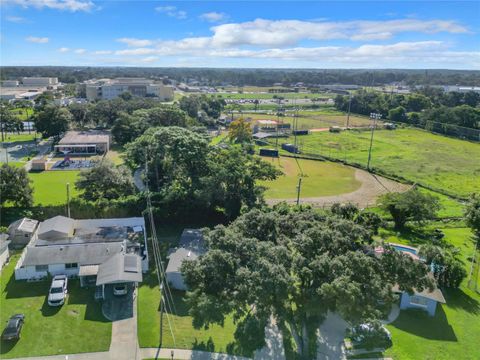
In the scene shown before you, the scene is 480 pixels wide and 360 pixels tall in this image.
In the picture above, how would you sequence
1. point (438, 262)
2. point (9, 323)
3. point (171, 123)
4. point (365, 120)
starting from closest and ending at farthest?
point (9, 323), point (438, 262), point (171, 123), point (365, 120)

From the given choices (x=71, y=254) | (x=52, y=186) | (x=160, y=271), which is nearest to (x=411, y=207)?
(x=160, y=271)

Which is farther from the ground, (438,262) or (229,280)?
(229,280)

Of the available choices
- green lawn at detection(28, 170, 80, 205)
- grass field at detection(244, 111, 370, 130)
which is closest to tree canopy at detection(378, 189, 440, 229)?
green lawn at detection(28, 170, 80, 205)

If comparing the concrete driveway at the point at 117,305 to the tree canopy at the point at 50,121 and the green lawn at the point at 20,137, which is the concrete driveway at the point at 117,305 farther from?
the green lawn at the point at 20,137

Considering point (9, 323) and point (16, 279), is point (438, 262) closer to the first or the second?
point (9, 323)

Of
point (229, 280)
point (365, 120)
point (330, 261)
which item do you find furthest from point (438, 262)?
point (365, 120)
